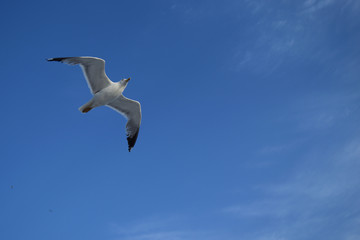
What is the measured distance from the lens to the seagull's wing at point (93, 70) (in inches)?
562

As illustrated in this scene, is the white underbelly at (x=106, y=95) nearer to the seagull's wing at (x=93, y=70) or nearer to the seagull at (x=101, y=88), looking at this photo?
the seagull at (x=101, y=88)

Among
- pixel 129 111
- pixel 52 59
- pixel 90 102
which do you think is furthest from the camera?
pixel 129 111

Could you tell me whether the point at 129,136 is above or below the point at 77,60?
below

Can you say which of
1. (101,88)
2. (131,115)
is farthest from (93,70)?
(131,115)

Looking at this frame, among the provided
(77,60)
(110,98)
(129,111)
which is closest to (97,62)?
(77,60)

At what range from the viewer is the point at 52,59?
45.7 ft

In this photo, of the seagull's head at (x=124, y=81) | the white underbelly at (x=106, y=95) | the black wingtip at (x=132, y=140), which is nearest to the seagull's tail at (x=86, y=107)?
the white underbelly at (x=106, y=95)

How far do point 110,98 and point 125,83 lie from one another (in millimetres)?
989

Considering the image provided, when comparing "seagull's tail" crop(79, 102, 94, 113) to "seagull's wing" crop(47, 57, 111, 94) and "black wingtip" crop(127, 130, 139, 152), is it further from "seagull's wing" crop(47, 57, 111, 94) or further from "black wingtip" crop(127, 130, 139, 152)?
"black wingtip" crop(127, 130, 139, 152)

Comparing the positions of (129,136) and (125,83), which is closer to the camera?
(125,83)

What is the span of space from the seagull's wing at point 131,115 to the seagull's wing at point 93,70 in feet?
5.51

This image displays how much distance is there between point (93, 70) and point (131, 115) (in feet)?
11.0

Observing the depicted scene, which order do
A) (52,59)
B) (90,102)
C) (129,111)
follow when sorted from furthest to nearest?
(129,111) → (90,102) → (52,59)

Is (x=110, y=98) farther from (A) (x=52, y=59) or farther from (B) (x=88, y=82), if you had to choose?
(A) (x=52, y=59)
